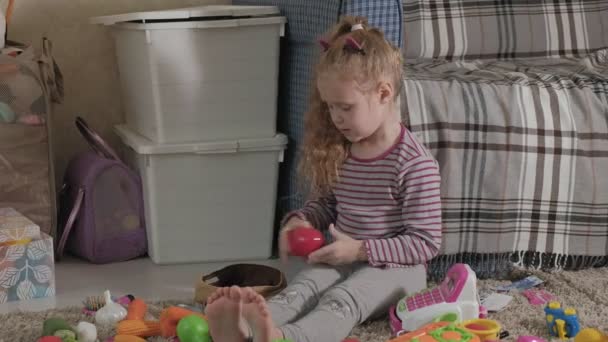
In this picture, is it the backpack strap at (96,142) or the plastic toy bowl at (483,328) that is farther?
the backpack strap at (96,142)

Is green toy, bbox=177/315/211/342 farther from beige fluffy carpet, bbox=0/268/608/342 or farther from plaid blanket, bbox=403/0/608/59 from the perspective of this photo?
plaid blanket, bbox=403/0/608/59

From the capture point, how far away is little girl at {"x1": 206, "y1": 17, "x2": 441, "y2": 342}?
61.6 inches

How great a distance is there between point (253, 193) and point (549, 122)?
2.24ft

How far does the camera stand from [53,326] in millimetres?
1506

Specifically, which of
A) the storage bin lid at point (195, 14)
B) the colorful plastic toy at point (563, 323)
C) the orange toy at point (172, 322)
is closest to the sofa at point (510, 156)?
the storage bin lid at point (195, 14)

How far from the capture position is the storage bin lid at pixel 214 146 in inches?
79.4

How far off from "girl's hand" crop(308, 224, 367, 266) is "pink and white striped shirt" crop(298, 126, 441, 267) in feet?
0.06

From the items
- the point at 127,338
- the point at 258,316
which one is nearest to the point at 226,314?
the point at 258,316

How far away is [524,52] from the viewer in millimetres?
2346

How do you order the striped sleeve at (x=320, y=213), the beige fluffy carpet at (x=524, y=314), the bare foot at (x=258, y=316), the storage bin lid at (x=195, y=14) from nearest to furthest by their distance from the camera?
the bare foot at (x=258, y=316) < the beige fluffy carpet at (x=524, y=314) < the striped sleeve at (x=320, y=213) < the storage bin lid at (x=195, y=14)

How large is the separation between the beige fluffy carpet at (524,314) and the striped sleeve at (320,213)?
24cm

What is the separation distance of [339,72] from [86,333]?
0.61 m

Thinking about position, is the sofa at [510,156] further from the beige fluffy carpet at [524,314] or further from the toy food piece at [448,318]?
the toy food piece at [448,318]

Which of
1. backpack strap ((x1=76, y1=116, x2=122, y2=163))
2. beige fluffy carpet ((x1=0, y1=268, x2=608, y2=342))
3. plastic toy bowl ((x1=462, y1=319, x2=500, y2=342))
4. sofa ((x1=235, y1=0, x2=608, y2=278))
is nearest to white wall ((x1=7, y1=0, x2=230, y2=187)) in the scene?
backpack strap ((x1=76, y1=116, x2=122, y2=163))
